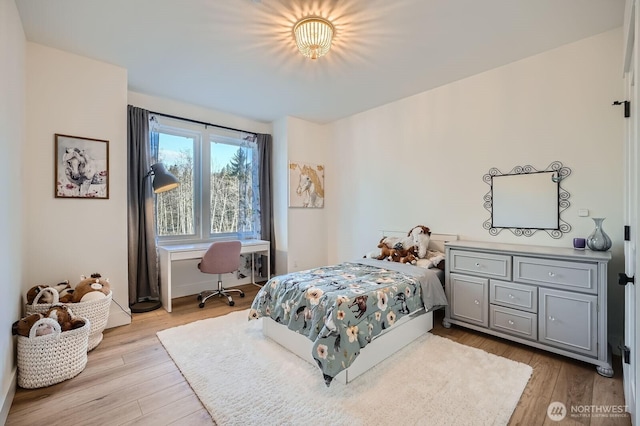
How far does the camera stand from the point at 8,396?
5.66ft

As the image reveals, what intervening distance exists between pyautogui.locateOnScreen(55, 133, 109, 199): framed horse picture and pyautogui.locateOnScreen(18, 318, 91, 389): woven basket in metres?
A: 1.32

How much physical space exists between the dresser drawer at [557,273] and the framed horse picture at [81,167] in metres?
4.06

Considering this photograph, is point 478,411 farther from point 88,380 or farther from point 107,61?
point 107,61

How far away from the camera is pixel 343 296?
2078 millimetres

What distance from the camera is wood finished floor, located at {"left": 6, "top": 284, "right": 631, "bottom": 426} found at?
162cm

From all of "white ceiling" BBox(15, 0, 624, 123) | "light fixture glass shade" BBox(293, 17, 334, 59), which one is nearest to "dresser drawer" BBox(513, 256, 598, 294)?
"white ceiling" BBox(15, 0, 624, 123)

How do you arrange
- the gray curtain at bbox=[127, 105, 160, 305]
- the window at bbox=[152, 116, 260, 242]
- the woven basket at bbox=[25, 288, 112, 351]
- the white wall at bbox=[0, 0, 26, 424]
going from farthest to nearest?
the window at bbox=[152, 116, 260, 242] → the gray curtain at bbox=[127, 105, 160, 305] → the woven basket at bbox=[25, 288, 112, 351] → the white wall at bbox=[0, 0, 26, 424]

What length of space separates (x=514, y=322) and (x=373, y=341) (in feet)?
4.36

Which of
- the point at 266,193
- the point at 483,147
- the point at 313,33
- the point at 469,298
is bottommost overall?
the point at 469,298

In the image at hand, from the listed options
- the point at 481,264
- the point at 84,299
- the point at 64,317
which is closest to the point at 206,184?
the point at 84,299

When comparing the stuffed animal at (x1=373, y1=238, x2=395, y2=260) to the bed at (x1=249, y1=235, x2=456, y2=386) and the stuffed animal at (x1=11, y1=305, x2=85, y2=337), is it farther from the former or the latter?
the stuffed animal at (x1=11, y1=305, x2=85, y2=337)

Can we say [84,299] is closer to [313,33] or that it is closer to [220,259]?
[220,259]

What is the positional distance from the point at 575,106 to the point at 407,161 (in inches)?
67.2

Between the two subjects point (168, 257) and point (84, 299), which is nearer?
point (84, 299)
